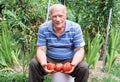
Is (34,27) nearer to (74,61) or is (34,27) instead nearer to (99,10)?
(99,10)

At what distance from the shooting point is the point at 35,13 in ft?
20.8

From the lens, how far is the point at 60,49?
4.45 metres

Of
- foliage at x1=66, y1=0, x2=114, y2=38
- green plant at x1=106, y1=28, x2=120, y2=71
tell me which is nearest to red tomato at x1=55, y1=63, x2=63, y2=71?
green plant at x1=106, y1=28, x2=120, y2=71

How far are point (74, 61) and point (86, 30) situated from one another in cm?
222

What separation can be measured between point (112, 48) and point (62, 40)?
1513mm

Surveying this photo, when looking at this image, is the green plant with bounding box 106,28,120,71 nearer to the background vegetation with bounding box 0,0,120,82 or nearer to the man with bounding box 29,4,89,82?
the background vegetation with bounding box 0,0,120,82

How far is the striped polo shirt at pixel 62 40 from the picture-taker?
4434mm

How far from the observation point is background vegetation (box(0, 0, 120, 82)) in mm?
5328

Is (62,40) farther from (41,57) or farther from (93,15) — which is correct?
(93,15)

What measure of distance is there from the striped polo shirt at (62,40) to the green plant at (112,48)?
4.50 ft

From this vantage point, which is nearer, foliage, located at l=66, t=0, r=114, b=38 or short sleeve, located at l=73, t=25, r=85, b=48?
short sleeve, located at l=73, t=25, r=85, b=48

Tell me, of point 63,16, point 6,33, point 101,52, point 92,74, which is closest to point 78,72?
point 63,16

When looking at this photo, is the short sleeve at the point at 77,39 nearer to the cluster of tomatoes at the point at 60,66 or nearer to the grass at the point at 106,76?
the cluster of tomatoes at the point at 60,66

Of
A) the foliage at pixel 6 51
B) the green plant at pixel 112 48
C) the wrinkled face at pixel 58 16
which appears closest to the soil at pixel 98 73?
the green plant at pixel 112 48
